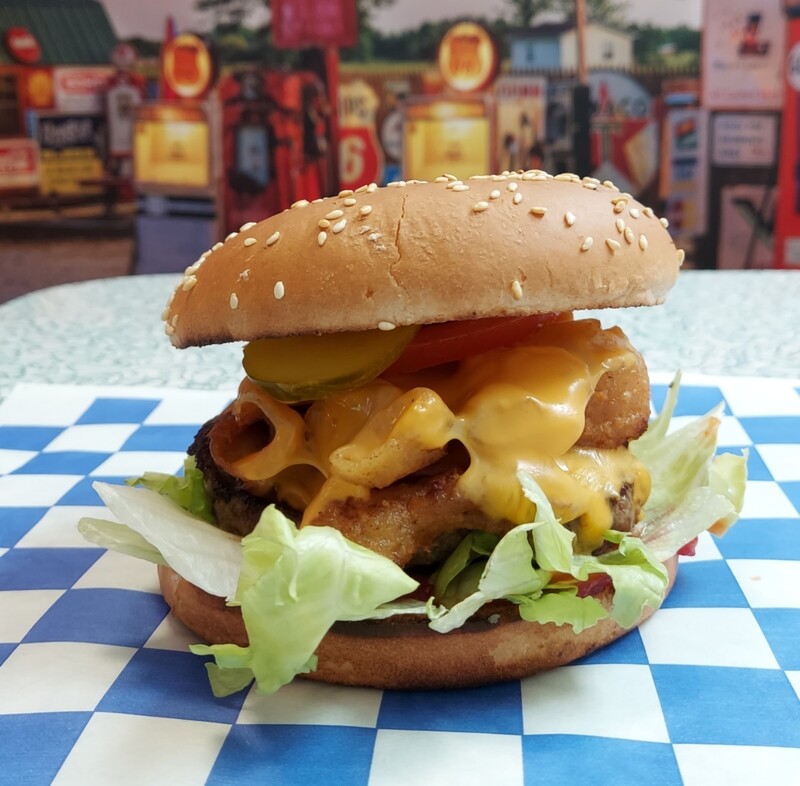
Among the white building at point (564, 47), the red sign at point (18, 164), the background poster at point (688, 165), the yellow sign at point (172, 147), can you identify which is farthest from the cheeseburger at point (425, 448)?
the red sign at point (18, 164)

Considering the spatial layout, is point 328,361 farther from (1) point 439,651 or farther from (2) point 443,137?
(2) point 443,137

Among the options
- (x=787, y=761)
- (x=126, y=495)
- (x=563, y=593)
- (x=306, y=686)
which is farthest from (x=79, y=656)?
(x=787, y=761)

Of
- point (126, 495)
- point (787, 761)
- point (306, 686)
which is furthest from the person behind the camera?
point (126, 495)

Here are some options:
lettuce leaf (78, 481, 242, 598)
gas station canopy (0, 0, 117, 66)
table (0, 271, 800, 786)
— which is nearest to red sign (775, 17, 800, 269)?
table (0, 271, 800, 786)

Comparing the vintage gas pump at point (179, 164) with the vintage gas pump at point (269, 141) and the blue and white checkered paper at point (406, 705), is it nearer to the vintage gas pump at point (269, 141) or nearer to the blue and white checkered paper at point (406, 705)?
the vintage gas pump at point (269, 141)

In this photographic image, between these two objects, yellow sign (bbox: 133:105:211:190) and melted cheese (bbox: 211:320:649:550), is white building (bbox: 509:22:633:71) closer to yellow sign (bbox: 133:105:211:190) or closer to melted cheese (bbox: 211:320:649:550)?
yellow sign (bbox: 133:105:211:190)

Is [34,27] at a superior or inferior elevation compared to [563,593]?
superior

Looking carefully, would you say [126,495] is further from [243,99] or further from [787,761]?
[243,99]
